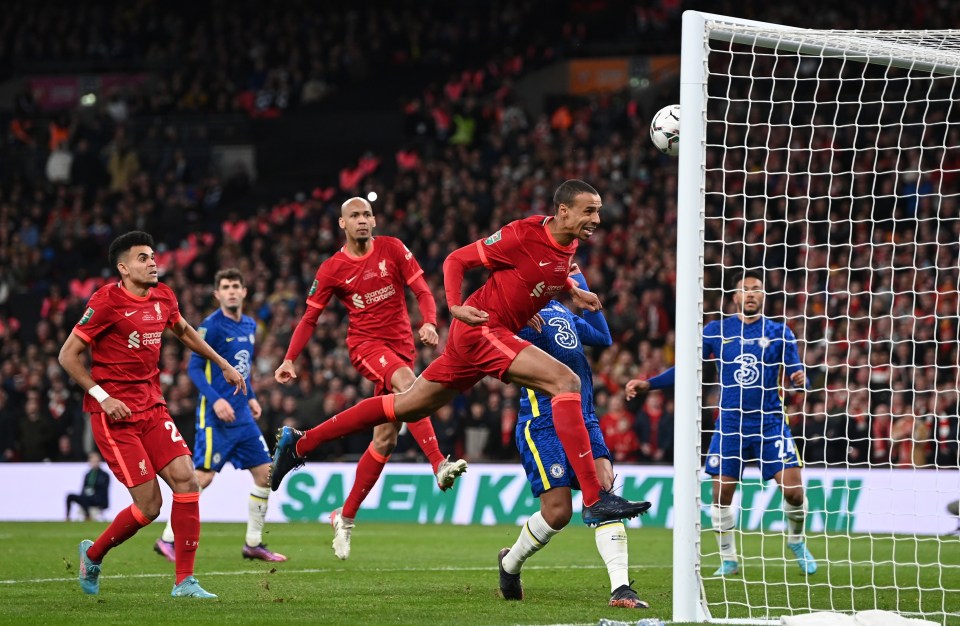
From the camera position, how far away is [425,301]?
1019 cm

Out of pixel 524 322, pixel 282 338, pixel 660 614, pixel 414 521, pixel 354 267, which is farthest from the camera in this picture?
pixel 282 338

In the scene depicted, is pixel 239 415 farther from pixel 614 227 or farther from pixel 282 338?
pixel 614 227

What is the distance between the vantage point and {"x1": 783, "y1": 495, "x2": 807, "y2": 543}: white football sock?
1096cm

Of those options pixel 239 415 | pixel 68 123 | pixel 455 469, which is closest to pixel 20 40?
pixel 68 123

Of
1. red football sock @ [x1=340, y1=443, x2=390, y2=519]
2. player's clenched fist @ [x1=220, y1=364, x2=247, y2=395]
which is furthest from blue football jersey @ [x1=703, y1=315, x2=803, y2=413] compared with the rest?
player's clenched fist @ [x1=220, y1=364, x2=247, y2=395]

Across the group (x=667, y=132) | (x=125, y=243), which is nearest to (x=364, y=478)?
(x=125, y=243)

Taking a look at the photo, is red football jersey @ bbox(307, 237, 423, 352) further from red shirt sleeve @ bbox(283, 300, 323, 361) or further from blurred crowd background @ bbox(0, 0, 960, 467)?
blurred crowd background @ bbox(0, 0, 960, 467)

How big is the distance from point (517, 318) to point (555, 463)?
0.99 metres

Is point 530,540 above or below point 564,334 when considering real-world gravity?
below

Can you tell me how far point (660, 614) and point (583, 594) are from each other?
140cm

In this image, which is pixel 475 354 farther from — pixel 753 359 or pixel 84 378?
pixel 753 359

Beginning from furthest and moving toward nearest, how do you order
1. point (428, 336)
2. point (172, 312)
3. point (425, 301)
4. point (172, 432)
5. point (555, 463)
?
1. point (425, 301)
2. point (428, 336)
3. point (172, 312)
4. point (172, 432)
5. point (555, 463)

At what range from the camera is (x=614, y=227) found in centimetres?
2255

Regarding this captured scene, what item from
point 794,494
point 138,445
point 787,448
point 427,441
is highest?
point 138,445
